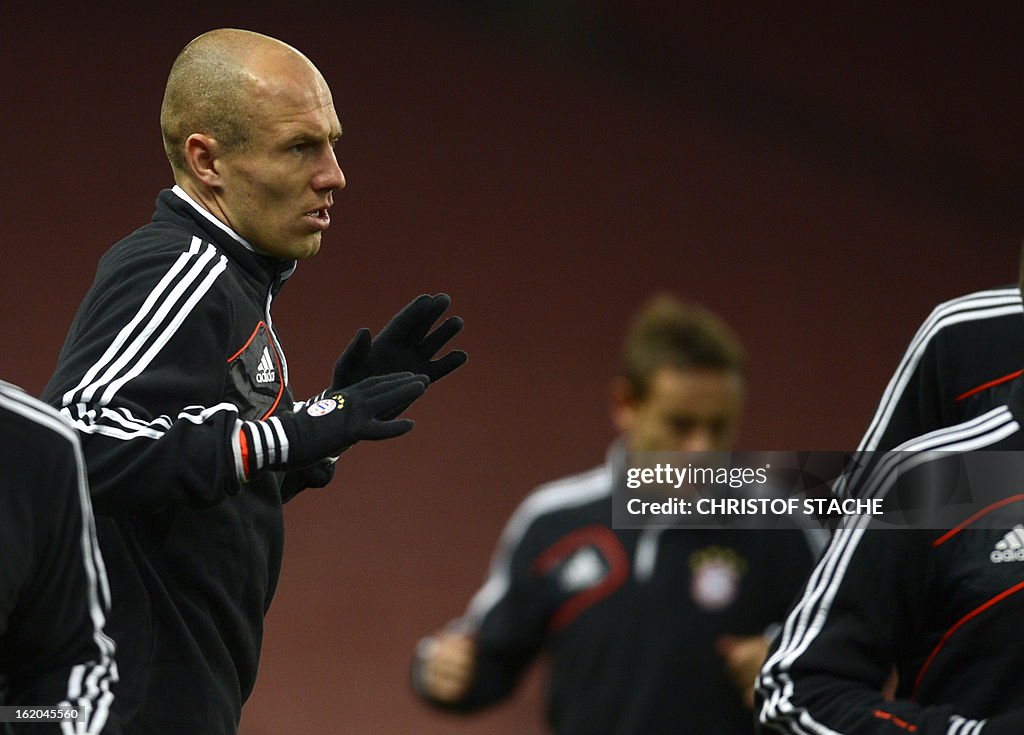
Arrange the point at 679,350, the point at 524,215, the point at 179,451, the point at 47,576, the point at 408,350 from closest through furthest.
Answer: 1. the point at 47,576
2. the point at 179,451
3. the point at 408,350
4. the point at 679,350
5. the point at 524,215

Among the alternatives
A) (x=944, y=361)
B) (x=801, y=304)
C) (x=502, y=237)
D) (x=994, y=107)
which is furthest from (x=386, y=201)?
(x=944, y=361)

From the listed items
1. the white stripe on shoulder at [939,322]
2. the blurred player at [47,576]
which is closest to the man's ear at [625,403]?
the white stripe on shoulder at [939,322]

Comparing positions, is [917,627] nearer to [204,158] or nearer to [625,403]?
[204,158]

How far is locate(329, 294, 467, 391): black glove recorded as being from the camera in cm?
166

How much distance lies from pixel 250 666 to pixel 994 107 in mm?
3430

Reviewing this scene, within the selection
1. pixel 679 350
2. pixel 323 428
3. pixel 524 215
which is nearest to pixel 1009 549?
pixel 323 428

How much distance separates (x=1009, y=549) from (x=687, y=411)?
962mm

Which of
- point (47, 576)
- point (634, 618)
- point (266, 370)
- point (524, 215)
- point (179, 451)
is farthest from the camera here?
point (524, 215)

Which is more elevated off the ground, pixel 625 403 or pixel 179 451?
pixel 625 403

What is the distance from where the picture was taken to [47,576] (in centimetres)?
118

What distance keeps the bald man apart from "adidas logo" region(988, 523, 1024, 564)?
0.54 m

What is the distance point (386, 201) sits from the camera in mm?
4016

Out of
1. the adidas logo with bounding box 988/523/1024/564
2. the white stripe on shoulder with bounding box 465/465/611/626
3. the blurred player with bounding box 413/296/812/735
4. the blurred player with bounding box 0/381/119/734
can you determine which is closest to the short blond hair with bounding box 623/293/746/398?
the blurred player with bounding box 413/296/812/735

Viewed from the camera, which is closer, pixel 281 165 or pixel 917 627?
pixel 917 627
